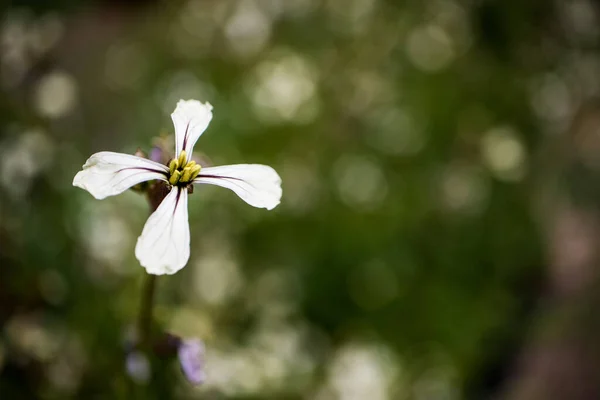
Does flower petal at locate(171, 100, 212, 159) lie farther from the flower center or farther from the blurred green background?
the blurred green background

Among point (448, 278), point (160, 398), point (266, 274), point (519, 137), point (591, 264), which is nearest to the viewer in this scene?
point (160, 398)

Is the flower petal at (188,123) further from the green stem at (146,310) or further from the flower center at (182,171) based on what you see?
the green stem at (146,310)

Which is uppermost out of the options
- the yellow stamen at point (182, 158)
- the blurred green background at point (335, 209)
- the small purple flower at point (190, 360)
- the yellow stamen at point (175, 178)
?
the blurred green background at point (335, 209)

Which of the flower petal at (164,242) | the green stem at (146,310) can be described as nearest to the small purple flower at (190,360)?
the green stem at (146,310)

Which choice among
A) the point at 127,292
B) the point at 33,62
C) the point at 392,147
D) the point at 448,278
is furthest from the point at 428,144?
the point at 33,62

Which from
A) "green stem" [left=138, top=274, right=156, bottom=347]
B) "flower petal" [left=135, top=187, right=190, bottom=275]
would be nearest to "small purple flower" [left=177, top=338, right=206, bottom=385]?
"green stem" [left=138, top=274, right=156, bottom=347]

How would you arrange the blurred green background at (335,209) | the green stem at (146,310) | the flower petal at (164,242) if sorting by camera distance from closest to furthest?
1. the flower petal at (164,242)
2. the green stem at (146,310)
3. the blurred green background at (335,209)

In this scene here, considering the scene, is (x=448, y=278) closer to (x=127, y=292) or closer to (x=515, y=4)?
(x=127, y=292)

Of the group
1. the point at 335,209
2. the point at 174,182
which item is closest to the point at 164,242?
the point at 174,182

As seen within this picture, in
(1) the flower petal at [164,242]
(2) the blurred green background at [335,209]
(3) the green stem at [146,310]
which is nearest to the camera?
(1) the flower petal at [164,242]
